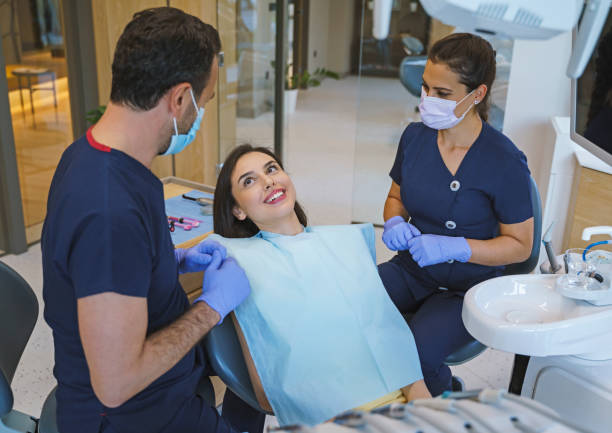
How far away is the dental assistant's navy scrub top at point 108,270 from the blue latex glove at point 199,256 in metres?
0.15

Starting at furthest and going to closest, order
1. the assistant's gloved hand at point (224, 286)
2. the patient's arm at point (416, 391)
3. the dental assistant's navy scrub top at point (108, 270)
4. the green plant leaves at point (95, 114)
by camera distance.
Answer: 1. the green plant leaves at point (95, 114)
2. the patient's arm at point (416, 391)
3. the assistant's gloved hand at point (224, 286)
4. the dental assistant's navy scrub top at point (108, 270)

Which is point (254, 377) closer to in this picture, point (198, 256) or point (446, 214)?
point (198, 256)

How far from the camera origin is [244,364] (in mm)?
1325

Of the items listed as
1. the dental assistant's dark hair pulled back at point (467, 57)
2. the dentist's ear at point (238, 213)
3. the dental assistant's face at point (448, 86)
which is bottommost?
the dentist's ear at point (238, 213)

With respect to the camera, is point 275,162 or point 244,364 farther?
point 275,162

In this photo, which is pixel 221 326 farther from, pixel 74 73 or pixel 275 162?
pixel 74 73

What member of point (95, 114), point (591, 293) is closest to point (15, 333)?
point (591, 293)

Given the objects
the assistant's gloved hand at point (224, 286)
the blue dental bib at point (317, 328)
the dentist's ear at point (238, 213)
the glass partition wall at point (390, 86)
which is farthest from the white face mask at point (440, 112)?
the glass partition wall at point (390, 86)

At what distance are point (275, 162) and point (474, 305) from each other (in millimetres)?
622

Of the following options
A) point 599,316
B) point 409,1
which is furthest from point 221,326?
point 409,1

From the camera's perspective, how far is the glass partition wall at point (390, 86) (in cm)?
303

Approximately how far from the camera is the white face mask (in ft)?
4.97

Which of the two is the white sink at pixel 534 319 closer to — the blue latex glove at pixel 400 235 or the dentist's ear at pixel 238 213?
the blue latex glove at pixel 400 235

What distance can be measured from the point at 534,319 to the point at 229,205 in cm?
78
